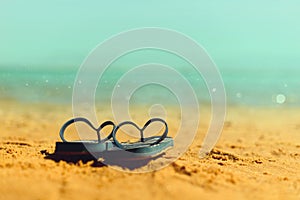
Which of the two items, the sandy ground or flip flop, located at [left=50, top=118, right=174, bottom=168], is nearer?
the sandy ground

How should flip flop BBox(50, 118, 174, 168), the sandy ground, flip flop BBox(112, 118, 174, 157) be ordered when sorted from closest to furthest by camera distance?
the sandy ground
flip flop BBox(50, 118, 174, 168)
flip flop BBox(112, 118, 174, 157)

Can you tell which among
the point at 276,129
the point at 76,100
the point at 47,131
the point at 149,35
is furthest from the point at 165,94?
the point at 149,35

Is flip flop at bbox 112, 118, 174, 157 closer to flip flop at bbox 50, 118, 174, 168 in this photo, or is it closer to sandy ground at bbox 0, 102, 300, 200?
flip flop at bbox 50, 118, 174, 168

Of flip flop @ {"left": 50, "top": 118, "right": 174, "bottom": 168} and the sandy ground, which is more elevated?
flip flop @ {"left": 50, "top": 118, "right": 174, "bottom": 168}

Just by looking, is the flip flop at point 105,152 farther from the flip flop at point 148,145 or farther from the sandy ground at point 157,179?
the sandy ground at point 157,179

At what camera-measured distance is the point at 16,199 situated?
4867 mm

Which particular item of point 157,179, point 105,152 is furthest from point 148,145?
point 157,179

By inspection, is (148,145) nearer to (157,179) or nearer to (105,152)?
(105,152)

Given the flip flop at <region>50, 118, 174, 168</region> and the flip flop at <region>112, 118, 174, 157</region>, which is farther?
the flip flop at <region>112, 118, 174, 157</region>

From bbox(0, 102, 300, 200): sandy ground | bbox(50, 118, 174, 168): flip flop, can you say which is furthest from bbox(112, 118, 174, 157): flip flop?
bbox(0, 102, 300, 200): sandy ground

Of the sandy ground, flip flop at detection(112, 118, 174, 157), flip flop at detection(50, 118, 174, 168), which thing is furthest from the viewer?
flip flop at detection(112, 118, 174, 157)

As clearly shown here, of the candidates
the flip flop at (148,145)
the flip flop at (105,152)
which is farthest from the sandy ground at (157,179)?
the flip flop at (148,145)

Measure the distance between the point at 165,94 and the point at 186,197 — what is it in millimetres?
24166

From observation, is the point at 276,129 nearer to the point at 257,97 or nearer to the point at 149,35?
the point at 149,35
